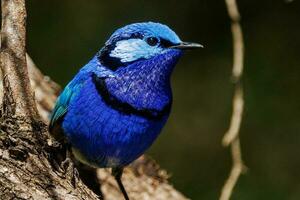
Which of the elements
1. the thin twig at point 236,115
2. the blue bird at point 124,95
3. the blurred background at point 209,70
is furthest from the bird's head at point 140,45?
the blurred background at point 209,70

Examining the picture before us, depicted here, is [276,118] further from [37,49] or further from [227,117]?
[37,49]

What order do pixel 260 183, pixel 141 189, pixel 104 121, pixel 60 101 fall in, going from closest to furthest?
pixel 104 121, pixel 60 101, pixel 141 189, pixel 260 183

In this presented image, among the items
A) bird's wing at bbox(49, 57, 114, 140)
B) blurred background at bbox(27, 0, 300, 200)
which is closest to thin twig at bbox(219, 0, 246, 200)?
bird's wing at bbox(49, 57, 114, 140)

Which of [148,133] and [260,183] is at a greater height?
[148,133]

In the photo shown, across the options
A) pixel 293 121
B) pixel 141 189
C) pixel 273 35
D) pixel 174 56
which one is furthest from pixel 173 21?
pixel 174 56

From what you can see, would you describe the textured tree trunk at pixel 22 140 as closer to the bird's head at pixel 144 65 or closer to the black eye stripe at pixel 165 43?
the bird's head at pixel 144 65

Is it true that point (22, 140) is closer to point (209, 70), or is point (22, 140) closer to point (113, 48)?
point (113, 48)
